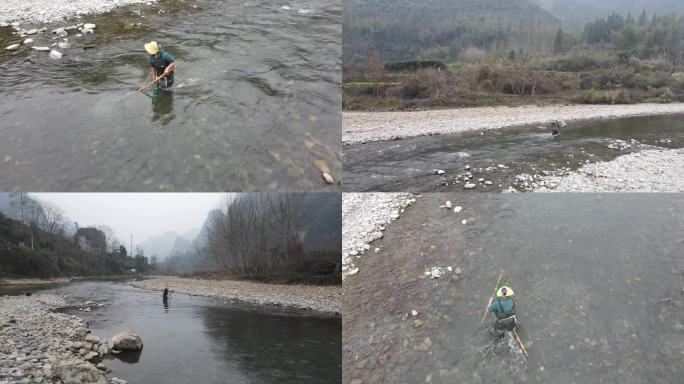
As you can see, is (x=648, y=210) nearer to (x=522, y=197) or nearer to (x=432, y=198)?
(x=522, y=197)

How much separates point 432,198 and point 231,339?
687 cm

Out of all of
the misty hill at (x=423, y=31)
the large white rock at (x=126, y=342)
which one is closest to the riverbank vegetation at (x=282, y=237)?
the large white rock at (x=126, y=342)

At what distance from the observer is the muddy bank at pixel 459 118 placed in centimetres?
1845

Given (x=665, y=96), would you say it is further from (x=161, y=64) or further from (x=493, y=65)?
(x=161, y=64)

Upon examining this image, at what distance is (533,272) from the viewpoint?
7441mm

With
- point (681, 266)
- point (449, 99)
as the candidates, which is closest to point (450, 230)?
point (681, 266)

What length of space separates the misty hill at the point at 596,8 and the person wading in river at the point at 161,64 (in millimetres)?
133371

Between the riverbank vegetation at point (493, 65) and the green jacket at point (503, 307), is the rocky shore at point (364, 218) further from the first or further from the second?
the riverbank vegetation at point (493, 65)

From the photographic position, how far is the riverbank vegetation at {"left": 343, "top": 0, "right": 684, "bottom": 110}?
2827 centimetres

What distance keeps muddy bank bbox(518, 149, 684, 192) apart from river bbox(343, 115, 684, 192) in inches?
22.8

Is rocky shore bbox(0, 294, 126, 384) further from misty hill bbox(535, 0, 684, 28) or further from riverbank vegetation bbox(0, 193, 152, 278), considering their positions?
misty hill bbox(535, 0, 684, 28)

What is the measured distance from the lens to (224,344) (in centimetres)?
963

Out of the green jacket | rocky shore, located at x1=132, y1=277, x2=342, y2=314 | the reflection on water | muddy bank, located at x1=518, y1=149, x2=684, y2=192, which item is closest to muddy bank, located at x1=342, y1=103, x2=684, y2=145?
rocky shore, located at x1=132, y1=277, x2=342, y2=314

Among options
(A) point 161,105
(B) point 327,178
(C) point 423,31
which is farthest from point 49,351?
(C) point 423,31
